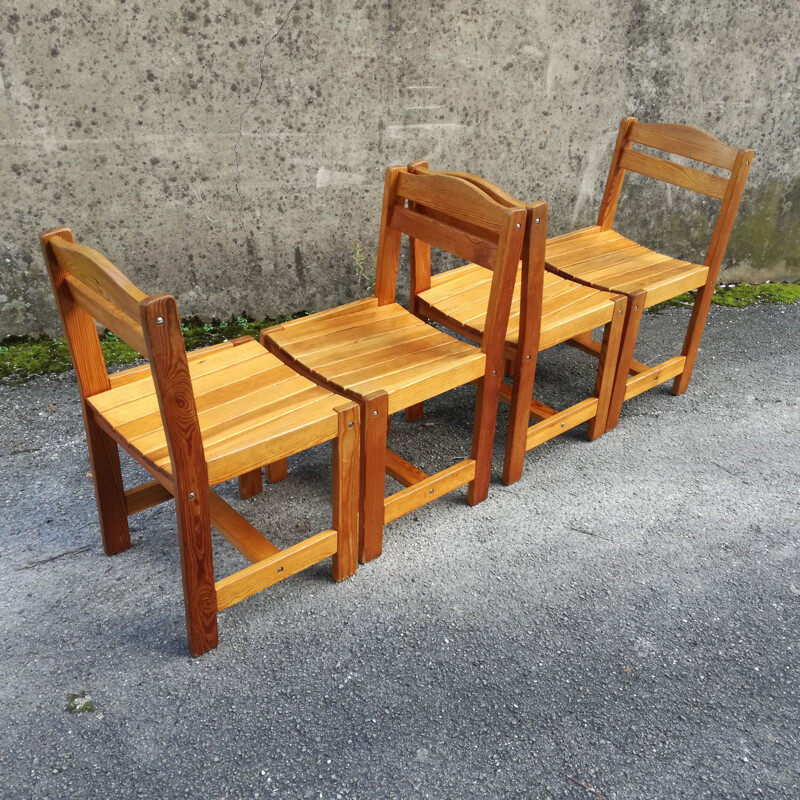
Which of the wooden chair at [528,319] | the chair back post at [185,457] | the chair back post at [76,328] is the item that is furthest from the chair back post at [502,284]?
the chair back post at [76,328]

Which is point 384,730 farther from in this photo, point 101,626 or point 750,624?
point 750,624

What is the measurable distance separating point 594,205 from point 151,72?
236 centimetres

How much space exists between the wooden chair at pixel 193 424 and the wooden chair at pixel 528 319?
0.75m

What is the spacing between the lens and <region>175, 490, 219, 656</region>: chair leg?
193 cm

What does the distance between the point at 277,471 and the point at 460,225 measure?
43.7 inches

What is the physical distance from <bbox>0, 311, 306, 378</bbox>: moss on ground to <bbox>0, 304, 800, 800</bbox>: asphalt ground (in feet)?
1.33

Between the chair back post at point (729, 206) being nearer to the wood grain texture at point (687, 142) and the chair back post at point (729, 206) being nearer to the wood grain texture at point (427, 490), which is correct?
the wood grain texture at point (687, 142)

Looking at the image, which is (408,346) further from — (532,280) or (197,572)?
(197,572)

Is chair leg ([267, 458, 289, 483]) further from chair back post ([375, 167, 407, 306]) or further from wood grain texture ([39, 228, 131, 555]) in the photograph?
chair back post ([375, 167, 407, 306])

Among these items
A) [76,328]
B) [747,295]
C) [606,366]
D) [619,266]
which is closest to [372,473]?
[76,328]

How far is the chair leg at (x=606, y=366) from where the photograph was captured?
3006 mm

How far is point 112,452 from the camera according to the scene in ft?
7.67

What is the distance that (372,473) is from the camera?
7.73 ft

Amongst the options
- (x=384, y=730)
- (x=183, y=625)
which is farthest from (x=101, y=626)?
(x=384, y=730)
